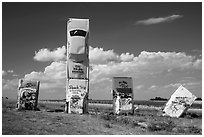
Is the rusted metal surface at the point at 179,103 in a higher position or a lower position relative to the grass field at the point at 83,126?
higher

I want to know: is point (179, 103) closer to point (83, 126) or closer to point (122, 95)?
point (122, 95)

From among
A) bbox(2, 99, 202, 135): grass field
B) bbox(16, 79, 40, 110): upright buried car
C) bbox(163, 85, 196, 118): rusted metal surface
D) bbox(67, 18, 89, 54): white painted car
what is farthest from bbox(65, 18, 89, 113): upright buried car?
bbox(163, 85, 196, 118): rusted metal surface

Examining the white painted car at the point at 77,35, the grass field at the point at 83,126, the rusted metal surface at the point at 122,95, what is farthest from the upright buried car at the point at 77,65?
the grass field at the point at 83,126

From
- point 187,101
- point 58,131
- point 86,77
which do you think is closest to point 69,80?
point 86,77

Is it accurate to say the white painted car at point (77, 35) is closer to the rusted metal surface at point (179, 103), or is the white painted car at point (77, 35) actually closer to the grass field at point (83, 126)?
the grass field at point (83, 126)

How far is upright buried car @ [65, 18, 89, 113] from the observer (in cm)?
1820

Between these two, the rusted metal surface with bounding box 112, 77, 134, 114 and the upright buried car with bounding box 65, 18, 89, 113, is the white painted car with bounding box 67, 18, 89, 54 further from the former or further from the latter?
the rusted metal surface with bounding box 112, 77, 134, 114

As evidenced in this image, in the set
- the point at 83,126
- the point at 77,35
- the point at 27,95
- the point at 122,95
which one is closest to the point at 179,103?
the point at 122,95

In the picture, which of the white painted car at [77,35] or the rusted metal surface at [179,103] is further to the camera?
the rusted metal surface at [179,103]

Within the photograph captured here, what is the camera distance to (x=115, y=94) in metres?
19.7

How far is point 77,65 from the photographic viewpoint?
1866cm

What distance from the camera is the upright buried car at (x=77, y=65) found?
1820 cm

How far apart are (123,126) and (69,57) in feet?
21.4

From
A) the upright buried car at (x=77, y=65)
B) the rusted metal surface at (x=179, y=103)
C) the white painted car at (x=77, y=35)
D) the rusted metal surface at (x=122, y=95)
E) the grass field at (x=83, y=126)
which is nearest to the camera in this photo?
the grass field at (x=83, y=126)
